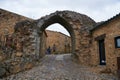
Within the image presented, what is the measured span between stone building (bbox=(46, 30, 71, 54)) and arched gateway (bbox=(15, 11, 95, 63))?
13.3m

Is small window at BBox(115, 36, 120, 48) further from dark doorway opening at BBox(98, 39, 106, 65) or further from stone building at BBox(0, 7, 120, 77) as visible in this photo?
dark doorway opening at BBox(98, 39, 106, 65)

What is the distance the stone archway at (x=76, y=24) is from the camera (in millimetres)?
12975

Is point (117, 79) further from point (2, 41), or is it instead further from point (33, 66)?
point (2, 41)

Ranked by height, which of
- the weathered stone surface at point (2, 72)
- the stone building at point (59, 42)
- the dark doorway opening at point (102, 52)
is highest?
the stone building at point (59, 42)

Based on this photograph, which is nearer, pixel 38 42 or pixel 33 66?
pixel 33 66

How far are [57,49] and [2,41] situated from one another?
1261 cm

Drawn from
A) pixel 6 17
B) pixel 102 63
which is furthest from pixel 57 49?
pixel 102 63

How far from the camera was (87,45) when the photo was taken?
12828mm

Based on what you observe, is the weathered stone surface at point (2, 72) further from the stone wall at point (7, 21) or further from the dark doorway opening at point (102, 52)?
the stone wall at point (7, 21)

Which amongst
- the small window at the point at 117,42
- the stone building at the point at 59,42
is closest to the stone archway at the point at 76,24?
the small window at the point at 117,42

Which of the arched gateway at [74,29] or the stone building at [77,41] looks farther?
the arched gateway at [74,29]

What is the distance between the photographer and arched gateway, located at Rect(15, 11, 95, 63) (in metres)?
12.9

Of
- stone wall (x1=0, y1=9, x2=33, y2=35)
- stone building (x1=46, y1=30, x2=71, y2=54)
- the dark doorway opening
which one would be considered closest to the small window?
the dark doorway opening

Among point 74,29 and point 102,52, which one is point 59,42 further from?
point 102,52
